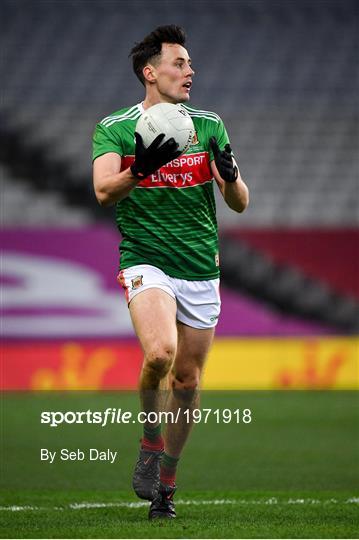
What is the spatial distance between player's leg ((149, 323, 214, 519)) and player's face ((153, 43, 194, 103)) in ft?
4.08

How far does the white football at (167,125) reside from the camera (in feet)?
18.1

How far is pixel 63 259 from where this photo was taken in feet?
50.6

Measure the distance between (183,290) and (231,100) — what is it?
48.2 feet

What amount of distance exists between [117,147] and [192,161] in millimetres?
418

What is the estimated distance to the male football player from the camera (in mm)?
5773

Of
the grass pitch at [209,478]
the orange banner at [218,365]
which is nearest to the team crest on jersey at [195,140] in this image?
the grass pitch at [209,478]

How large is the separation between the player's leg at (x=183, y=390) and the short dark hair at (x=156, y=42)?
145 cm

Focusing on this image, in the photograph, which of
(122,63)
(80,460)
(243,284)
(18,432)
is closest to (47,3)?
(122,63)

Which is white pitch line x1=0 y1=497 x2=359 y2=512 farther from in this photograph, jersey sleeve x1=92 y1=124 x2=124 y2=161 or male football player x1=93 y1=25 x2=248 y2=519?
jersey sleeve x1=92 y1=124 x2=124 y2=161

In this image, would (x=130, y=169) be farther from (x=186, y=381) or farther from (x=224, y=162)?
(x=186, y=381)

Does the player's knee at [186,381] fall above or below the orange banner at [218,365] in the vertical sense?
above

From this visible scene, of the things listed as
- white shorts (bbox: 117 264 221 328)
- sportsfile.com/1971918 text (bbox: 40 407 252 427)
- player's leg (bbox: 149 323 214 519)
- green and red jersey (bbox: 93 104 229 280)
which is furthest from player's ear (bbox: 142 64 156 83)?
sportsfile.com/1971918 text (bbox: 40 407 252 427)

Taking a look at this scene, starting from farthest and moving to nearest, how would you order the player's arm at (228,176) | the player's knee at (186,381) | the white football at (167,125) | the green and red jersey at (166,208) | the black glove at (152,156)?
the player's knee at (186,381), the green and red jersey at (166,208), the player's arm at (228,176), the white football at (167,125), the black glove at (152,156)

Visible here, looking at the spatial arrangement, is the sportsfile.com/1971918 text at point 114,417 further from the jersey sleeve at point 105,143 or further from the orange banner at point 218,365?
the jersey sleeve at point 105,143
